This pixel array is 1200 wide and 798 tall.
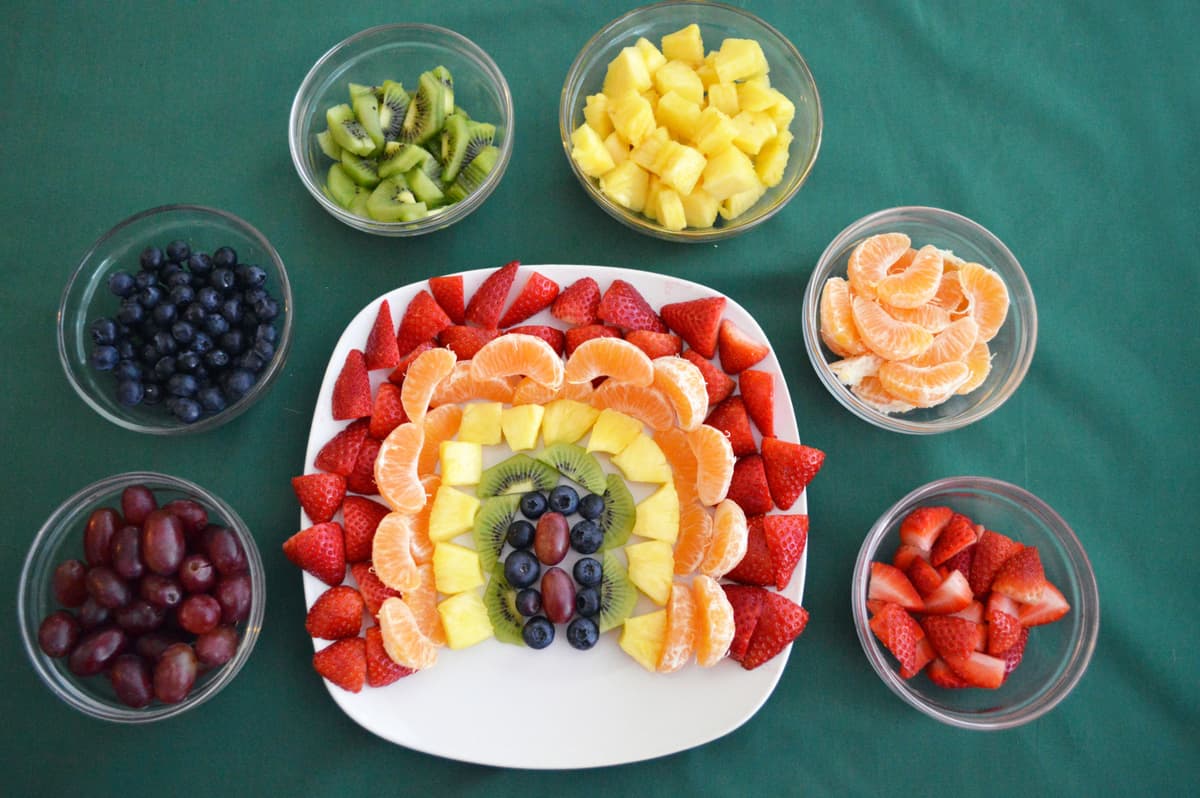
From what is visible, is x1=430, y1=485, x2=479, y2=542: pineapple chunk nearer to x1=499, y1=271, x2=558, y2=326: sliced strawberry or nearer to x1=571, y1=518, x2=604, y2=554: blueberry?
x1=571, y1=518, x2=604, y2=554: blueberry

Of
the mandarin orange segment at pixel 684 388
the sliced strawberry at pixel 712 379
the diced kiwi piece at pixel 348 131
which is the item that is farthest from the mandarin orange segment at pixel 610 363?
the diced kiwi piece at pixel 348 131

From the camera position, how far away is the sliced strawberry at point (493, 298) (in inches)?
74.4

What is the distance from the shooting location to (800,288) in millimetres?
2061

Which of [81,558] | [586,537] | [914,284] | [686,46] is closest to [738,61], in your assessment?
[686,46]

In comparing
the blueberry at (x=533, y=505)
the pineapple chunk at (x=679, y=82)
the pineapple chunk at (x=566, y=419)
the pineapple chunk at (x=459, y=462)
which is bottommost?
the blueberry at (x=533, y=505)

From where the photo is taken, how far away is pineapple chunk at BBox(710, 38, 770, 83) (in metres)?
1.92

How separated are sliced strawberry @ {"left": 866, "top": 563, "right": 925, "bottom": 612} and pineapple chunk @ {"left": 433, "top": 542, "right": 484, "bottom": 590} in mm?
898

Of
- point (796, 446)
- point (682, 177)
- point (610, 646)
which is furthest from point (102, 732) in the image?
point (682, 177)

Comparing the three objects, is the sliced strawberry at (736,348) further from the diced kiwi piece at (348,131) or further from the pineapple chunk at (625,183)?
the diced kiwi piece at (348,131)

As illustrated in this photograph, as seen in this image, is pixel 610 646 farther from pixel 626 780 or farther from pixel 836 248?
pixel 836 248

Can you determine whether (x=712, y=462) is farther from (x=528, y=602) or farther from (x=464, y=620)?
(x=464, y=620)

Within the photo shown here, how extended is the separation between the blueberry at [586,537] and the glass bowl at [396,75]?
0.79 m

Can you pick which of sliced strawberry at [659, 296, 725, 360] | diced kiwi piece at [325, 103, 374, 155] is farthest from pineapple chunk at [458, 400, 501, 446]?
diced kiwi piece at [325, 103, 374, 155]

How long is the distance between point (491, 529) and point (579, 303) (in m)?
0.55
